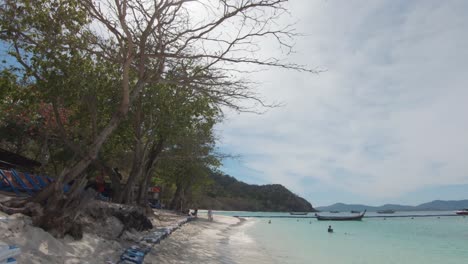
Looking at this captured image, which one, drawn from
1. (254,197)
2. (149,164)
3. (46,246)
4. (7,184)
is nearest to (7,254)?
(46,246)

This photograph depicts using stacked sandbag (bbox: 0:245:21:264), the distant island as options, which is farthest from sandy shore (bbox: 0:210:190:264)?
the distant island

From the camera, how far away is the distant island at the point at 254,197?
126812mm

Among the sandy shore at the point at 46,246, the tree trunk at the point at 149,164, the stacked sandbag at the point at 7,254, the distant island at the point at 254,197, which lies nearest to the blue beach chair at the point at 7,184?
the sandy shore at the point at 46,246

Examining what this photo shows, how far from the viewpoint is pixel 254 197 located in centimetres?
13888

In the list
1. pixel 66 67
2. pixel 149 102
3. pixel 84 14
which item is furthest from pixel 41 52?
pixel 149 102

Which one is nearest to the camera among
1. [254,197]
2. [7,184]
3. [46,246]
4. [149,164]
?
[46,246]

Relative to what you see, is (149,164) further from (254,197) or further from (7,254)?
(254,197)

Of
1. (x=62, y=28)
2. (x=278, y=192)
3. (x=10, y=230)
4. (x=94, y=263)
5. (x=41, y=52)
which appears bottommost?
(x=94, y=263)

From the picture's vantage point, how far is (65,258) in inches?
245

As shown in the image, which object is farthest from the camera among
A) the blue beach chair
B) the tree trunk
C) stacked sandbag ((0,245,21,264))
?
the tree trunk

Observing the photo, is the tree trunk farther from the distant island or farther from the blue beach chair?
the distant island

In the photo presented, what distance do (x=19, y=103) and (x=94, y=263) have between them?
9598 millimetres

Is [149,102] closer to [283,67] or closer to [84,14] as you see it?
[84,14]

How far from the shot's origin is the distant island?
416 ft
